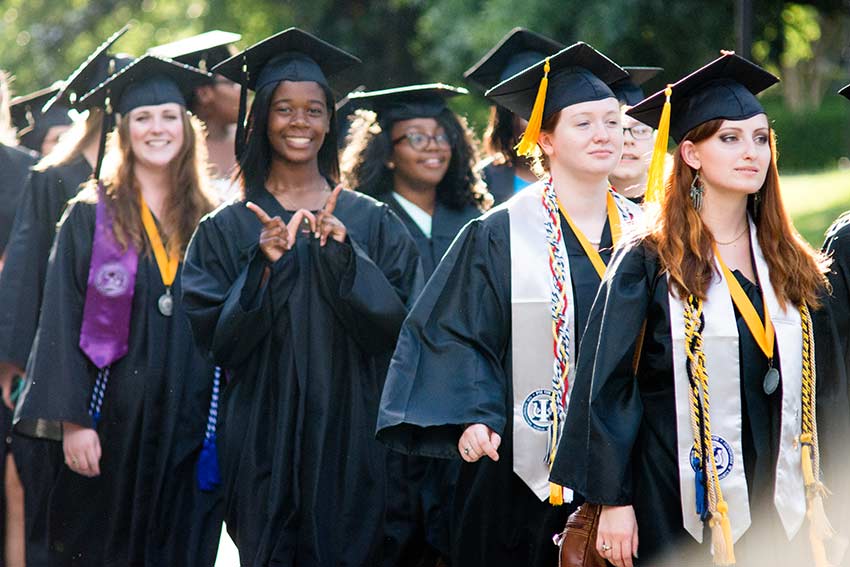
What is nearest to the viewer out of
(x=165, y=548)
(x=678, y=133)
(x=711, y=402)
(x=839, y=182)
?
(x=711, y=402)

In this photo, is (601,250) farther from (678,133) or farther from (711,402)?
(711,402)

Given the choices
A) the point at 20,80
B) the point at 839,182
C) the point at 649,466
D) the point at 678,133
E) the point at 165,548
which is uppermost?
the point at 20,80

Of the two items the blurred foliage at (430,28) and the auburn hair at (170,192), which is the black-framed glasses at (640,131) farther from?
the auburn hair at (170,192)

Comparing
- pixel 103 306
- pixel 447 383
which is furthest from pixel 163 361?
pixel 447 383

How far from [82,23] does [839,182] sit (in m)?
11.5

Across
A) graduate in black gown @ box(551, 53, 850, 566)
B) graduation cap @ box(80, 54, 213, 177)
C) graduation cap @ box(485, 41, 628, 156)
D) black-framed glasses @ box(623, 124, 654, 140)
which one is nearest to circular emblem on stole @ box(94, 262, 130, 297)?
graduation cap @ box(80, 54, 213, 177)

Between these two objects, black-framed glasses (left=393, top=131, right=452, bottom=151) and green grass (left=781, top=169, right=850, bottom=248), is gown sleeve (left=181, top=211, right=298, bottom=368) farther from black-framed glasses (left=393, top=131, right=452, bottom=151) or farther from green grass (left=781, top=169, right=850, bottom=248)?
green grass (left=781, top=169, right=850, bottom=248)

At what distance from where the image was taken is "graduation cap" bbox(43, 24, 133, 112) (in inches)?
285

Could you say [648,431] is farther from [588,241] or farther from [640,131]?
[640,131]

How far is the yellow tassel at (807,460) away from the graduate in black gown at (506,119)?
131 inches

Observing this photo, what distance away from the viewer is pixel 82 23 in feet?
76.0

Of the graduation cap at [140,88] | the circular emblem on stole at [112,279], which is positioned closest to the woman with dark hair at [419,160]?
the graduation cap at [140,88]

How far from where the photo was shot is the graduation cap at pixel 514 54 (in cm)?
755

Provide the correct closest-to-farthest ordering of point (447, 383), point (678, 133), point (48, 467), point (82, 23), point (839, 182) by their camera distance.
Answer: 1. point (678, 133)
2. point (447, 383)
3. point (48, 467)
4. point (839, 182)
5. point (82, 23)
